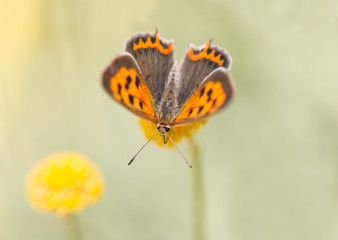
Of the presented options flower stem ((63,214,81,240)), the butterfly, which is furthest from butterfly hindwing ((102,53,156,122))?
flower stem ((63,214,81,240))

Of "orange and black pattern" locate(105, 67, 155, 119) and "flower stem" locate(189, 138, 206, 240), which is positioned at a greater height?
"orange and black pattern" locate(105, 67, 155, 119)

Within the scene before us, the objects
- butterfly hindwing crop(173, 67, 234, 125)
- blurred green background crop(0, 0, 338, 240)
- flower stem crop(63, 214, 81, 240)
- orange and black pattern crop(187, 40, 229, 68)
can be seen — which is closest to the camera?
butterfly hindwing crop(173, 67, 234, 125)

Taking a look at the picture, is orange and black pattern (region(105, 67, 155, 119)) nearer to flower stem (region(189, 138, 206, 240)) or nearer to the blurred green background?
flower stem (region(189, 138, 206, 240))

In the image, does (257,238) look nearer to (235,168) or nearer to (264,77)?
(235,168)

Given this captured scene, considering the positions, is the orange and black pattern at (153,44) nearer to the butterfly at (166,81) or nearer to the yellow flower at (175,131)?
the butterfly at (166,81)

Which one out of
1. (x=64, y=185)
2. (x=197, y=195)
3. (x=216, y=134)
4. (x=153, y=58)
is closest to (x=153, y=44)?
(x=153, y=58)

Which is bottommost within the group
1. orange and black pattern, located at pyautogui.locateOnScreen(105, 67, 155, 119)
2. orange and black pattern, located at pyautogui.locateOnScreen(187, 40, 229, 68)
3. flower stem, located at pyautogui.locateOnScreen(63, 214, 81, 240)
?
flower stem, located at pyautogui.locateOnScreen(63, 214, 81, 240)

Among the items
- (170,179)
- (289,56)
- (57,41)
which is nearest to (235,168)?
(170,179)

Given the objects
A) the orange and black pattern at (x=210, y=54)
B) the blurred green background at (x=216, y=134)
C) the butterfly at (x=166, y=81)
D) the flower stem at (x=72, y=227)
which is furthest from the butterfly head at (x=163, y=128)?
the blurred green background at (x=216, y=134)
